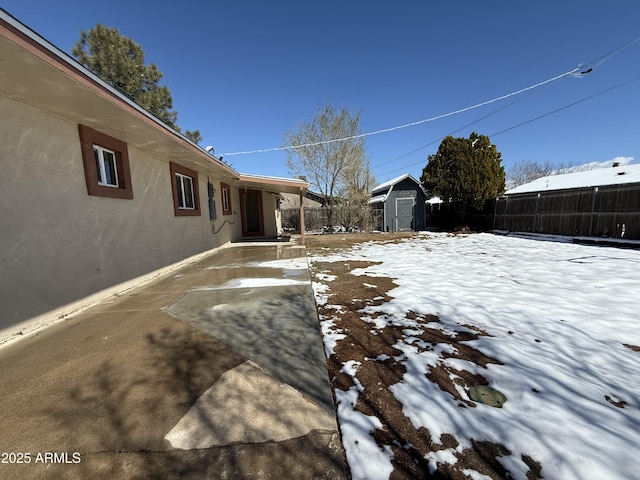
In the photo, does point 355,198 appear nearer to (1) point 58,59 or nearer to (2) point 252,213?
(2) point 252,213

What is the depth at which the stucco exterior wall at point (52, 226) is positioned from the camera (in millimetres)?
2924

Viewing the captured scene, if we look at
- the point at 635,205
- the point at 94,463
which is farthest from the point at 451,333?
the point at 635,205

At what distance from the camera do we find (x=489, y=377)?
7.16 ft

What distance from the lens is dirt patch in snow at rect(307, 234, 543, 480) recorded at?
1.44m

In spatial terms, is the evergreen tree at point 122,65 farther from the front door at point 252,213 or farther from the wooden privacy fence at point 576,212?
the wooden privacy fence at point 576,212

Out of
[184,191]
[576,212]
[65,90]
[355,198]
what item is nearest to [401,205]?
[355,198]

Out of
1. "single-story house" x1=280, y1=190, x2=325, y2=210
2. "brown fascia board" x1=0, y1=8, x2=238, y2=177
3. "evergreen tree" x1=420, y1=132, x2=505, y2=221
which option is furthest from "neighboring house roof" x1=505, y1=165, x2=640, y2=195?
"brown fascia board" x1=0, y1=8, x2=238, y2=177

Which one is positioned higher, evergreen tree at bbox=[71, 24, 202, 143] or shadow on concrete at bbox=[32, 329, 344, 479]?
evergreen tree at bbox=[71, 24, 202, 143]

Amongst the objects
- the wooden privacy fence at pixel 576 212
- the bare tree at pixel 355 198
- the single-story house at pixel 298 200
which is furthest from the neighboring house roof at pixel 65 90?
the single-story house at pixel 298 200

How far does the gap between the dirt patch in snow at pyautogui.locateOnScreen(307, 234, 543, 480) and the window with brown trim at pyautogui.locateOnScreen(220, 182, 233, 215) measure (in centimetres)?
792

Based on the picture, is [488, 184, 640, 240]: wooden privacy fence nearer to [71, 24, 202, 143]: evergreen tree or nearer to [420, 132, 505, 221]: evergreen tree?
[420, 132, 505, 221]: evergreen tree

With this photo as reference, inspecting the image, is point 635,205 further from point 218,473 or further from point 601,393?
point 218,473

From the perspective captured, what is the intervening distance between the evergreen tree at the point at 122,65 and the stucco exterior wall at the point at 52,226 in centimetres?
896

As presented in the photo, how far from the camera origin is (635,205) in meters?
8.72
